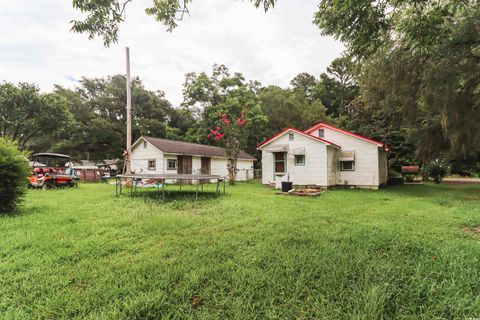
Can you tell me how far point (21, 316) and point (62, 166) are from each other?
16.6m

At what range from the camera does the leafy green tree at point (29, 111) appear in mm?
19297

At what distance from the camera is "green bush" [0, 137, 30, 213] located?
570 cm

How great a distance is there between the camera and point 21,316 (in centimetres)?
209

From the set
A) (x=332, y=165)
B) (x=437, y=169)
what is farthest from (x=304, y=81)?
(x=332, y=165)

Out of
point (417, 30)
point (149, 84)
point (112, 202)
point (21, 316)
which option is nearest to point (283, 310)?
point (21, 316)

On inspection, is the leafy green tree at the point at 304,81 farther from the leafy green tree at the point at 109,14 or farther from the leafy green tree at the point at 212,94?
the leafy green tree at the point at 109,14

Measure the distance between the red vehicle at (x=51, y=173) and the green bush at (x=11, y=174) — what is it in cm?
651

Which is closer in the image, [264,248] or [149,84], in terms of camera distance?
[264,248]

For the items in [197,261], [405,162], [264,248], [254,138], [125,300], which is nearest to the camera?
[125,300]

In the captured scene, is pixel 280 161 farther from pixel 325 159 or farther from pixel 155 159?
pixel 155 159

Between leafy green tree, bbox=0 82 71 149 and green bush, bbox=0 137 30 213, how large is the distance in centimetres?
1818

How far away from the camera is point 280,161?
47.2 feet

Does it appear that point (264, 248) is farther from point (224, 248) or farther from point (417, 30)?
point (417, 30)

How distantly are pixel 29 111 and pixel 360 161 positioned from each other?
90.7ft
